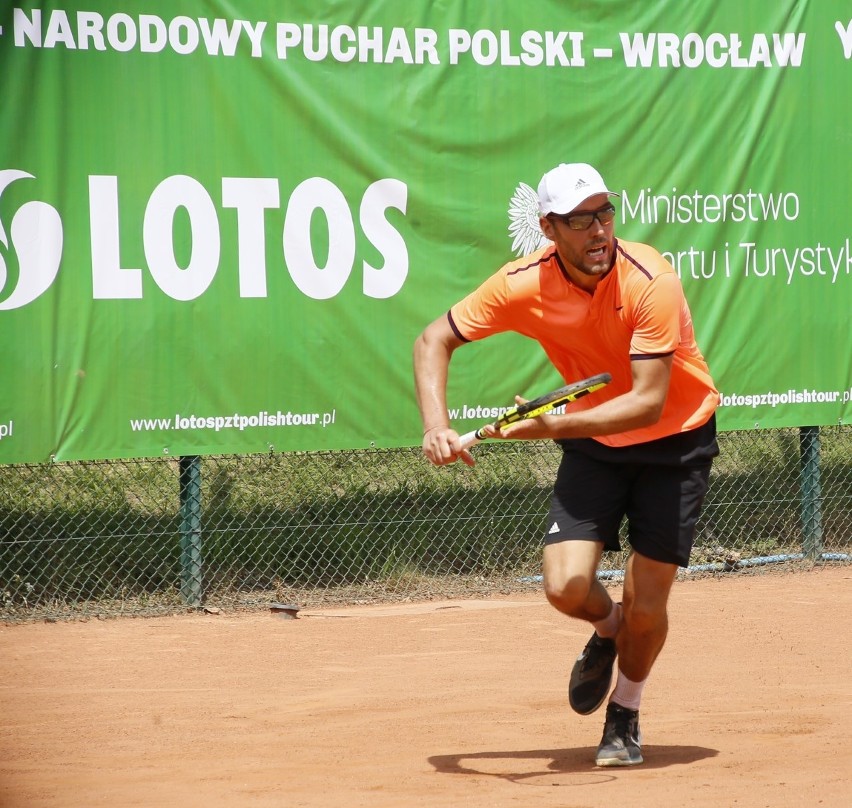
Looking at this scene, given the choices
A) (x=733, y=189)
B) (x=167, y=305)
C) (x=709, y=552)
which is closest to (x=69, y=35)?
(x=167, y=305)

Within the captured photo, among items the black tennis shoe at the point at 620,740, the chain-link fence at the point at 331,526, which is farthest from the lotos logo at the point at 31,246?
the black tennis shoe at the point at 620,740

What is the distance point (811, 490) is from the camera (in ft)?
30.2

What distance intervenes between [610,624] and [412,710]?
3.64 ft

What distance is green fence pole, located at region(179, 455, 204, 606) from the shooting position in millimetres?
7922

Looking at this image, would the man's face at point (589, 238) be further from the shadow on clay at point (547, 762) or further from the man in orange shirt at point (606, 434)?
the shadow on clay at point (547, 762)

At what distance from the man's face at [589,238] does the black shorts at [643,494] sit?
0.66m

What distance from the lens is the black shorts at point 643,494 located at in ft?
15.3

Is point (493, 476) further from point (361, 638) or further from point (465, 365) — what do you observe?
point (361, 638)

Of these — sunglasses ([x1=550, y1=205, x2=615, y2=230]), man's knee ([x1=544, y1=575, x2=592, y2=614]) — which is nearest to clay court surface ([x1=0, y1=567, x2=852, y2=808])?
man's knee ([x1=544, y1=575, x2=592, y2=614])

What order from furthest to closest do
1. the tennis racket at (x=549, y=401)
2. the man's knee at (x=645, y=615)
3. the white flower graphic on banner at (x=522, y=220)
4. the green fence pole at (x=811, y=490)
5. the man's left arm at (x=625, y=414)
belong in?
1. the green fence pole at (x=811, y=490)
2. the white flower graphic on banner at (x=522, y=220)
3. the man's knee at (x=645, y=615)
4. the man's left arm at (x=625, y=414)
5. the tennis racket at (x=549, y=401)

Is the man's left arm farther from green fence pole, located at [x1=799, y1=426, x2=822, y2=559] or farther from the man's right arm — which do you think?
green fence pole, located at [x1=799, y1=426, x2=822, y2=559]

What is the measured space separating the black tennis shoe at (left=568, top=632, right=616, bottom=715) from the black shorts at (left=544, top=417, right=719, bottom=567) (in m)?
0.39

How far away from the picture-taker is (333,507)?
29.0 feet

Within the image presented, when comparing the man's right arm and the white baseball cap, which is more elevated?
the white baseball cap
